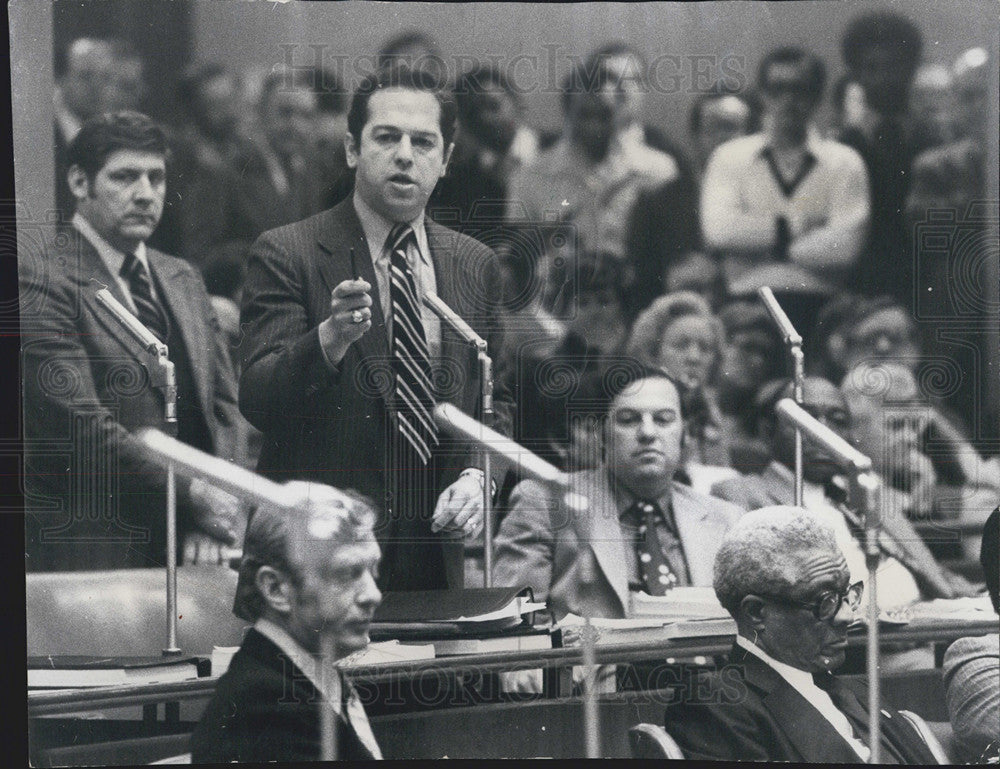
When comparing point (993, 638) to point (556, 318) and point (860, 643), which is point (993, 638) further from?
point (556, 318)

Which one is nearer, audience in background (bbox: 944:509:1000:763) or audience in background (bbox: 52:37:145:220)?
audience in background (bbox: 52:37:145:220)

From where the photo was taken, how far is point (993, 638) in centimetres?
622

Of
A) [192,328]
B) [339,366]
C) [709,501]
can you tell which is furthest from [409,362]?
[709,501]

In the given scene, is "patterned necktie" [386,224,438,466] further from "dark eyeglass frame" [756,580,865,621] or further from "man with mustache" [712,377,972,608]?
"dark eyeglass frame" [756,580,865,621]

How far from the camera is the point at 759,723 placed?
6148mm

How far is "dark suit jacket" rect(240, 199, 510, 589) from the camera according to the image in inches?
242

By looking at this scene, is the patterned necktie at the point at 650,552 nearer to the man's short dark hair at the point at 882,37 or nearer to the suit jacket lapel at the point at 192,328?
the suit jacket lapel at the point at 192,328

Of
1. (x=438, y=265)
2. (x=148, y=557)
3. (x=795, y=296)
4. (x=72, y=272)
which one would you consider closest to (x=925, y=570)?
(x=795, y=296)

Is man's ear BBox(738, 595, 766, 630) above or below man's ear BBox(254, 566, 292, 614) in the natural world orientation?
below

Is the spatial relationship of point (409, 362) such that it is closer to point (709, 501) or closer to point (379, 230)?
point (379, 230)

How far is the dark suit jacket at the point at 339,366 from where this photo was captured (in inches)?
242

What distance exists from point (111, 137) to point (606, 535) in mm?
1958

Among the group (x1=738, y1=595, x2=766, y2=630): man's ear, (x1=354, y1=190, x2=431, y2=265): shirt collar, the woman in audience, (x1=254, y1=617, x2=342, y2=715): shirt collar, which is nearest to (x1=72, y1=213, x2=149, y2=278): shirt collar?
(x1=354, y1=190, x2=431, y2=265): shirt collar

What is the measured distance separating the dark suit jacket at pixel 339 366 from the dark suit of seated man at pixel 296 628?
0.09 meters
